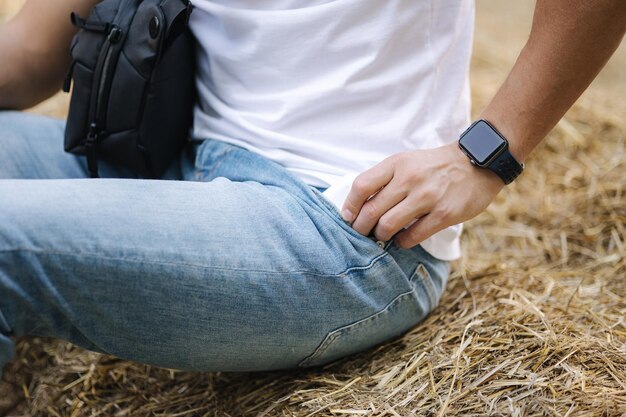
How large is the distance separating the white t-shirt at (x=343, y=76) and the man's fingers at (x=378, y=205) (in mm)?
43

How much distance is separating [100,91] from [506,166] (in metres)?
0.65

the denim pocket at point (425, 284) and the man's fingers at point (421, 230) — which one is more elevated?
the man's fingers at point (421, 230)

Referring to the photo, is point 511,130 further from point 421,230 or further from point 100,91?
point 100,91

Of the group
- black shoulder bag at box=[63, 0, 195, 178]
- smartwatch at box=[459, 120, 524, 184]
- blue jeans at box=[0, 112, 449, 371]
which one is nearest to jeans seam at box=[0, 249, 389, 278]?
blue jeans at box=[0, 112, 449, 371]

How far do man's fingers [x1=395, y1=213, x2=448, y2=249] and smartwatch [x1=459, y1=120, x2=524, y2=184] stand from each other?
0.32 feet

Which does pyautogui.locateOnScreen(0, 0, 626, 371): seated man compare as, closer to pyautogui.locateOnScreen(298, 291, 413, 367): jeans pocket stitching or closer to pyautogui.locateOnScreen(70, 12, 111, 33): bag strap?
pyautogui.locateOnScreen(298, 291, 413, 367): jeans pocket stitching

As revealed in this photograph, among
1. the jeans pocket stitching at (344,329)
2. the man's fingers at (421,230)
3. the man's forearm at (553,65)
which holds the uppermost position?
the man's forearm at (553,65)

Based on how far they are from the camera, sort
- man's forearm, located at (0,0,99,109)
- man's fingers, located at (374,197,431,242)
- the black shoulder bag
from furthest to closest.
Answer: man's forearm, located at (0,0,99,109)
the black shoulder bag
man's fingers, located at (374,197,431,242)

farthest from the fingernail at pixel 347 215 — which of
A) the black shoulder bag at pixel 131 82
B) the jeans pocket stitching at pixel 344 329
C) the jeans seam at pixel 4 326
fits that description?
the jeans seam at pixel 4 326

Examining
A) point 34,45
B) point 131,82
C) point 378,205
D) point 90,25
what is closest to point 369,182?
point 378,205

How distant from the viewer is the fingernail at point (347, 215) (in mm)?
1002

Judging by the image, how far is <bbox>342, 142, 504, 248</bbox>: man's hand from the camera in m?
0.97

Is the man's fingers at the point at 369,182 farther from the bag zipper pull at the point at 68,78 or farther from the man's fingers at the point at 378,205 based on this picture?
the bag zipper pull at the point at 68,78

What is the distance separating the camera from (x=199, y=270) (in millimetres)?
909
